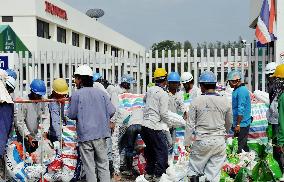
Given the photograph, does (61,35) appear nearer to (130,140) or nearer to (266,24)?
(266,24)

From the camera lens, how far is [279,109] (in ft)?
23.2

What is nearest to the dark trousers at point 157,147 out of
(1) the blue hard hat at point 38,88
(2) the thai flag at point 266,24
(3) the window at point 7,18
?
(1) the blue hard hat at point 38,88

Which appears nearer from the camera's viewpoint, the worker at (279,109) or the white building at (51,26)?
the worker at (279,109)

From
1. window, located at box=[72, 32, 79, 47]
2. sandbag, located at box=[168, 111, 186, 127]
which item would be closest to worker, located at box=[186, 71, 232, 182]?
sandbag, located at box=[168, 111, 186, 127]

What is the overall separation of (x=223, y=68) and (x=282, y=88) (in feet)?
19.6

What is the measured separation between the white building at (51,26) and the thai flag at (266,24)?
14.1 meters

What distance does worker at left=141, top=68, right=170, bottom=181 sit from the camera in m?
9.20

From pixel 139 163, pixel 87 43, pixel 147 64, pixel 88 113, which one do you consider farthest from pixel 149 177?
pixel 87 43

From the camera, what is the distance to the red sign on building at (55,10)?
1496 inches

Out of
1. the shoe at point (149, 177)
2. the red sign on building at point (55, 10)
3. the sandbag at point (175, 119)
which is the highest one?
the red sign on building at point (55, 10)

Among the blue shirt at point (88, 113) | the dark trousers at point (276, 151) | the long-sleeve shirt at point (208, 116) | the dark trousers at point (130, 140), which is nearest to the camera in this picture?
the long-sleeve shirt at point (208, 116)

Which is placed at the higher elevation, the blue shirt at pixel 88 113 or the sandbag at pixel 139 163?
the blue shirt at pixel 88 113

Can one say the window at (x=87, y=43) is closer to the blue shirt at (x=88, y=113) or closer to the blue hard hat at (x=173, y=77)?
the blue hard hat at (x=173, y=77)

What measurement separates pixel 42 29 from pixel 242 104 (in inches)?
1198
